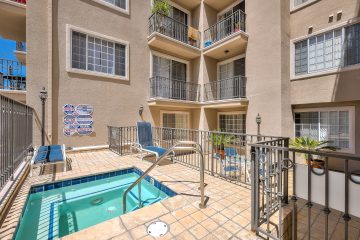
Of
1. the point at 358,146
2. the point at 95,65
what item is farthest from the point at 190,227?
the point at 95,65

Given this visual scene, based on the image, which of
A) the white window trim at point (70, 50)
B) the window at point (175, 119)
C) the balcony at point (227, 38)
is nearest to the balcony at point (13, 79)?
the white window trim at point (70, 50)

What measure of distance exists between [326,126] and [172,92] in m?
8.39

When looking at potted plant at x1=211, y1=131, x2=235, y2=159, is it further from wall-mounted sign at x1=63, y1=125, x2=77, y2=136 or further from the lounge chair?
wall-mounted sign at x1=63, y1=125, x2=77, y2=136

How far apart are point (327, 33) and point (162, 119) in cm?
952

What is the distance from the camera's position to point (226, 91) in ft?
37.5

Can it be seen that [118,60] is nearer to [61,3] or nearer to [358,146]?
[61,3]

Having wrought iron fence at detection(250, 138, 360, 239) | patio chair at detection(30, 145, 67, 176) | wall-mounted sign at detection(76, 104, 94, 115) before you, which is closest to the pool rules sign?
wall-mounted sign at detection(76, 104, 94, 115)

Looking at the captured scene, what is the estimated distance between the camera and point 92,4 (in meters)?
8.70

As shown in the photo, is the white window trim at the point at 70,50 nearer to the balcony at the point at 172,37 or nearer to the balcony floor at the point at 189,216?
the balcony at the point at 172,37

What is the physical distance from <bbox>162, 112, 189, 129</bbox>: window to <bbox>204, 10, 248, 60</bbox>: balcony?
15.3ft

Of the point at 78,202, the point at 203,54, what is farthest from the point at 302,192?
the point at 203,54

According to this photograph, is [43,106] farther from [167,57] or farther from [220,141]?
[220,141]

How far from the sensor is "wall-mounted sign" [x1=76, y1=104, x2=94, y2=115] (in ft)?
26.9

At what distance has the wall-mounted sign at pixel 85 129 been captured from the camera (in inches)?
324
